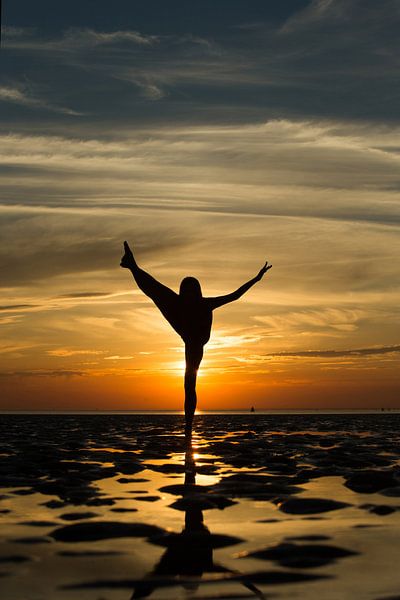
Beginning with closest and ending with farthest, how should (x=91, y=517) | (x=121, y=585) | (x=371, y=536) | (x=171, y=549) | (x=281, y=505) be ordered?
(x=121, y=585), (x=171, y=549), (x=371, y=536), (x=91, y=517), (x=281, y=505)

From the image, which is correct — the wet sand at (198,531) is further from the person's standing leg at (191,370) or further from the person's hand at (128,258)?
the person's hand at (128,258)

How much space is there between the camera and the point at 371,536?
5336 mm

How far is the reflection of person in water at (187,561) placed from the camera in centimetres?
396

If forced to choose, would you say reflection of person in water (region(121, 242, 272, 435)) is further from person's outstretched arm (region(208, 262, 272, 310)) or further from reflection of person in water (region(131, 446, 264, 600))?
reflection of person in water (region(131, 446, 264, 600))

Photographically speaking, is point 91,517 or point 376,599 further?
point 91,517

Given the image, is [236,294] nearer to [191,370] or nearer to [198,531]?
[191,370]

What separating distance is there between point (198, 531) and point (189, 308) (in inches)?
417

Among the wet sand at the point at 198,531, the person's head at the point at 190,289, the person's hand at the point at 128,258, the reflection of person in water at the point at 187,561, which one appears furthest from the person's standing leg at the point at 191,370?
the reflection of person in water at the point at 187,561

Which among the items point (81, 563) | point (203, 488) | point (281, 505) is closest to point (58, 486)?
point (203, 488)

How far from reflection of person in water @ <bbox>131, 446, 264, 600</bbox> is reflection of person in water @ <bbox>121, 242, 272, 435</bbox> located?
32.2 ft

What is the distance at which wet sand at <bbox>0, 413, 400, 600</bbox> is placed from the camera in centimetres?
396

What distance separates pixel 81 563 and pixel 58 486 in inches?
145

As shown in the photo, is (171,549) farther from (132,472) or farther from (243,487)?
(132,472)

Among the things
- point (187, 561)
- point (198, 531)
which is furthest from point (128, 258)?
point (187, 561)
